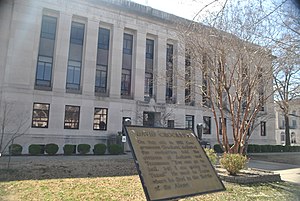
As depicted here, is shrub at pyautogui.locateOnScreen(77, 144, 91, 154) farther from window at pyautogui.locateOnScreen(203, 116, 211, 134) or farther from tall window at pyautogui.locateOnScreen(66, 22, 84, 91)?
window at pyautogui.locateOnScreen(203, 116, 211, 134)

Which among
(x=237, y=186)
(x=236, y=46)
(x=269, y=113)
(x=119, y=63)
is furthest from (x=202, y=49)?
(x=269, y=113)

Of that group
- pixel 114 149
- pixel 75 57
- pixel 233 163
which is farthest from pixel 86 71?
pixel 233 163

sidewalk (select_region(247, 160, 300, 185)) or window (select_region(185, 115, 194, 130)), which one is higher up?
window (select_region(185, 115, 194, 130))

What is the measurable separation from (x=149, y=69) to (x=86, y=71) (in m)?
7.52

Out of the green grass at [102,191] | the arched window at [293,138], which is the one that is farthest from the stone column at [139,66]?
the arched window at [293,138]

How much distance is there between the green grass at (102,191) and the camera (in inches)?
307

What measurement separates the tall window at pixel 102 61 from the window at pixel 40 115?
5.36 meters

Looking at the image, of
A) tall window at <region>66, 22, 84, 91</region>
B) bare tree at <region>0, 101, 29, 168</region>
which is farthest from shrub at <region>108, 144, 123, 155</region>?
bare tree at <region>0, 101, 29, 168</region>

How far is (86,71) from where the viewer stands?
25.7 meters

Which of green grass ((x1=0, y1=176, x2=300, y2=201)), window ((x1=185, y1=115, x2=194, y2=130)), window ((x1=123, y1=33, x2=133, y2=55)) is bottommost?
green grass ((x1=0, y1=176, x2=300, y2=201))

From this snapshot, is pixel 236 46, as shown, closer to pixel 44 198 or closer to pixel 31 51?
pixel 44 198

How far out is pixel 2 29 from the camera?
2305cm

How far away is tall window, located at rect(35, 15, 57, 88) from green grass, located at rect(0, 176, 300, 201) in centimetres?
1603

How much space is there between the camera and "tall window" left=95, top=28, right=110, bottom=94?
1062 inches
